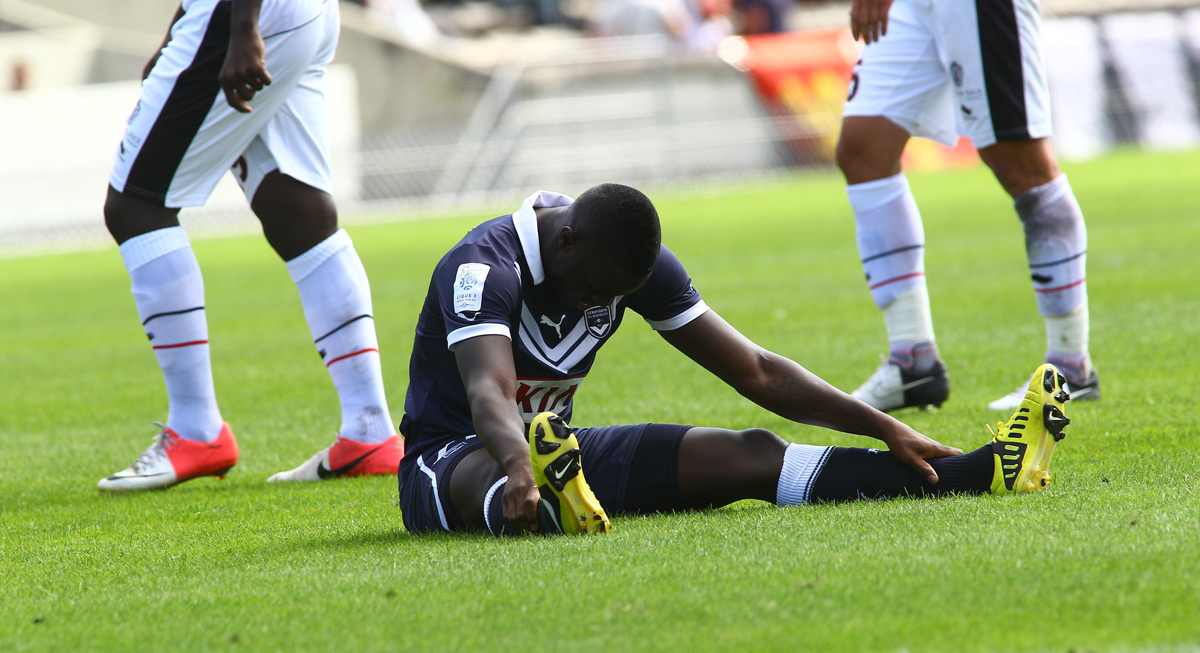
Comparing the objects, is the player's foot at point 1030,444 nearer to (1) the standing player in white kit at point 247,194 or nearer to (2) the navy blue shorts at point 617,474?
(2) the navy blue shorts at point 617,474

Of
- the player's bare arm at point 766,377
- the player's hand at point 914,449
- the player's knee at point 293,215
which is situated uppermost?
the player's knee at point 293,215

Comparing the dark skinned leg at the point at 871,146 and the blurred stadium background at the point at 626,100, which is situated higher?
the dark skinned leg at the point at 871,146

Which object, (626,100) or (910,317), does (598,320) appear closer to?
(910,317)

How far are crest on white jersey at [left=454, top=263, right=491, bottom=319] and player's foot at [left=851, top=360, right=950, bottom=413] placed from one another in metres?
2.08

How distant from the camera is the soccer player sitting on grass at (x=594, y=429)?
3.22 meters

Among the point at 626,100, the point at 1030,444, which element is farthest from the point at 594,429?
the point at 626,100

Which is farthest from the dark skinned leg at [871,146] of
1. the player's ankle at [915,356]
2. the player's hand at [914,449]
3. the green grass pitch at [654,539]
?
the player's hand at [914,449]

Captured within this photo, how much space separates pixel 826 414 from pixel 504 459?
965mm

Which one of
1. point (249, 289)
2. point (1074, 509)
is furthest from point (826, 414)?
point (249, 289)

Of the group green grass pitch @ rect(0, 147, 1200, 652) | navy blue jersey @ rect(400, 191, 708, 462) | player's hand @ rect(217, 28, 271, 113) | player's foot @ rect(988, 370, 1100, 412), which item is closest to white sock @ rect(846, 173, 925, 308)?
green grass pitch @ rect(0, 147, 1200, 652)

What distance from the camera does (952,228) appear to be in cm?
1288

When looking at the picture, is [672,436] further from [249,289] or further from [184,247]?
[249,289]

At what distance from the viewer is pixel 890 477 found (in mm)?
3500

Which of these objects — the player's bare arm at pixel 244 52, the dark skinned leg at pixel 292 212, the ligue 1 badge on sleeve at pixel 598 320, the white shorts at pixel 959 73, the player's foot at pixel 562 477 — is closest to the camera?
the player's foot at pixel 562 477
